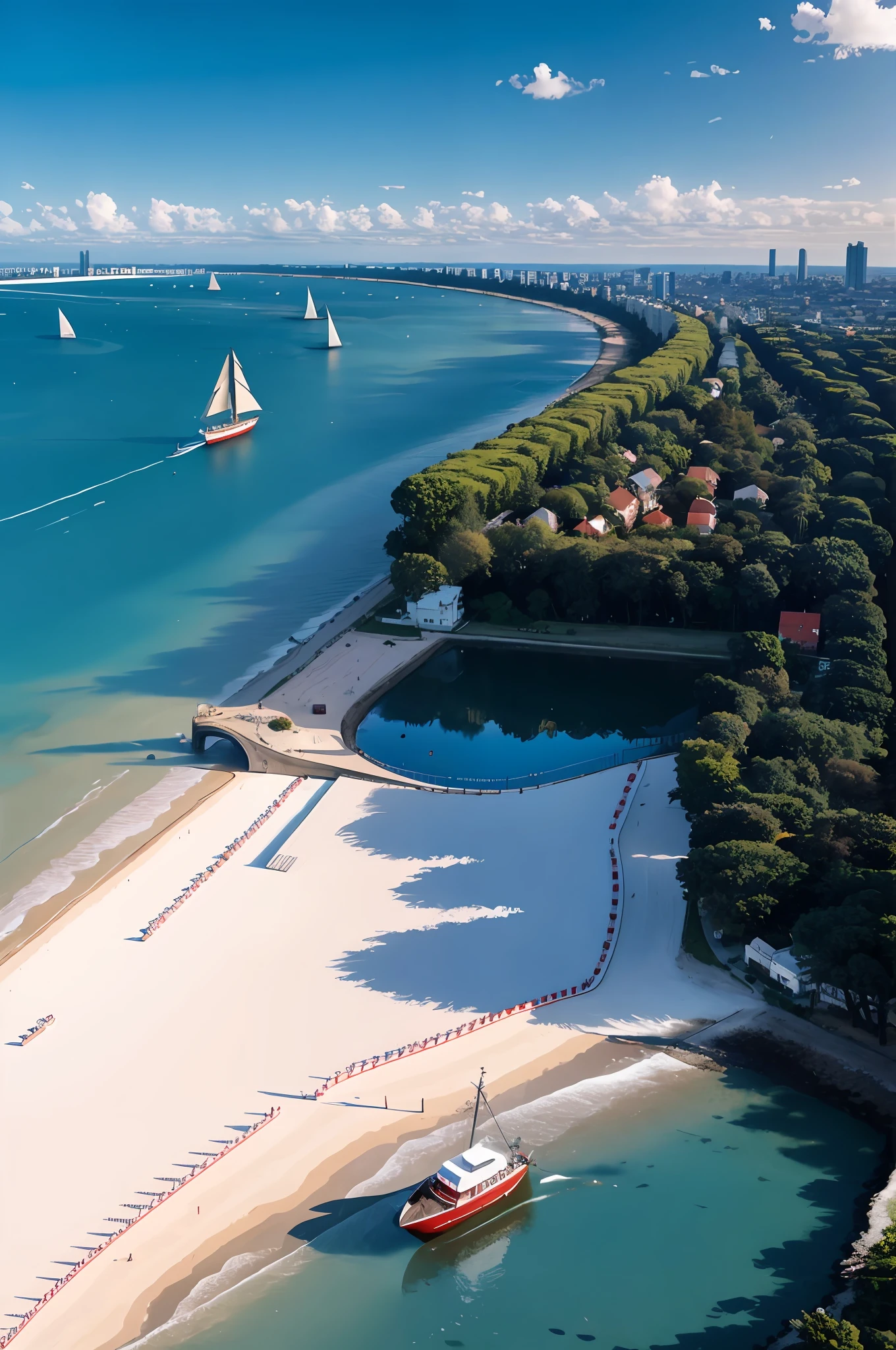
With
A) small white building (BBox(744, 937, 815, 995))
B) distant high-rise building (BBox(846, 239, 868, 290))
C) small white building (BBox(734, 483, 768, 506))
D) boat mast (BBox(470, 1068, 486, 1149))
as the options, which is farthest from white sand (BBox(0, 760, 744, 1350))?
distant high-rise building (BBox(846, 239, 868, 290))

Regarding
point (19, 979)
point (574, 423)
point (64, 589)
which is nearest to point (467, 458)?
point (574, 423)

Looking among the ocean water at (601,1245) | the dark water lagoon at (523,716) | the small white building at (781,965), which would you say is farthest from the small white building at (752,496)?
the ocean water at (601,1245)

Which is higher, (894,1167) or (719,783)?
(719,783)

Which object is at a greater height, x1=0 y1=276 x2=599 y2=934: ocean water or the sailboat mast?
the sailboat mast

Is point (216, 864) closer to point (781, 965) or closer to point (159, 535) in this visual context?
point (781, 965)

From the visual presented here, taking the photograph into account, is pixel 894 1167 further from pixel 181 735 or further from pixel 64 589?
pixel 64 589

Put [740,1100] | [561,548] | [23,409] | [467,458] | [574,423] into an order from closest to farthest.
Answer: [740,1100] → [561,548] → [467,458] → [574,423] → [23,409]

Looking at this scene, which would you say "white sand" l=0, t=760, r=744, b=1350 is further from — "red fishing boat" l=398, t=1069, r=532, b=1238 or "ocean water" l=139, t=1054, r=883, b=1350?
"red fishing boat" l=398, t=1069, r=532, b=1238
